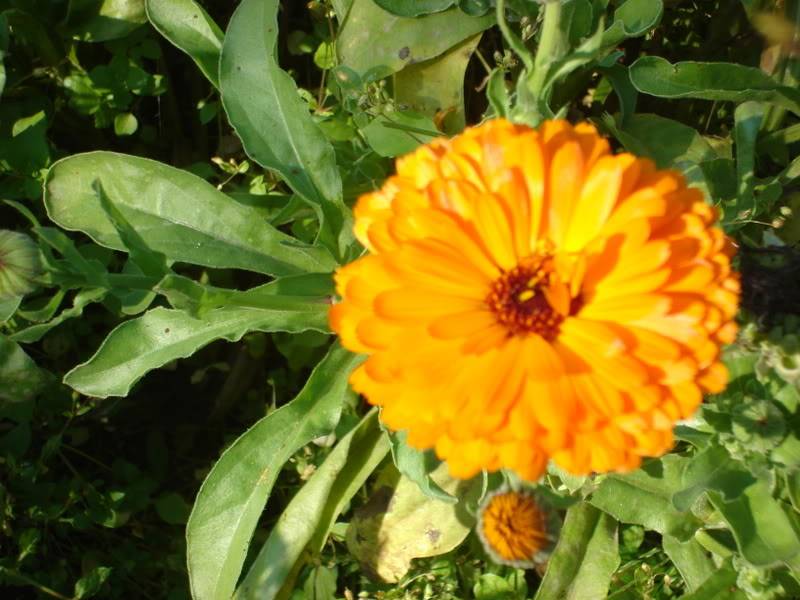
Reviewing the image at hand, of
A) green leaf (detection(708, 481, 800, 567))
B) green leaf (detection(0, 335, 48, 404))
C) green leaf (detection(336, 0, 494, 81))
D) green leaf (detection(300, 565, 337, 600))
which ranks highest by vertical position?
green leaf (detection(336, 0, 494, 81))

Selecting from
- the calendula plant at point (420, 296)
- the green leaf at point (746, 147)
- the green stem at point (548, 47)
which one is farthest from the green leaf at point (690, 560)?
the green stem at point (548, 47)

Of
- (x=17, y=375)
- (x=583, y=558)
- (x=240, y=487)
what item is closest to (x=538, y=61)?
(x=240, y=487)

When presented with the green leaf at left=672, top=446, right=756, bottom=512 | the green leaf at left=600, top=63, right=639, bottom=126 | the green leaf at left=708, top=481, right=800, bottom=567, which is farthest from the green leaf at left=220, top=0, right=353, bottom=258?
the green leaf at left=708, top=481, right=800, bottom=567

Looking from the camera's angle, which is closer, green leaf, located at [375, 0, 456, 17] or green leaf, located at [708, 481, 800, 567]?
green leaf, located at [708, 481, 800, 567]

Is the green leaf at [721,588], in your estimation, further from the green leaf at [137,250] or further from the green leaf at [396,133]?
the green leaf at [137,250]

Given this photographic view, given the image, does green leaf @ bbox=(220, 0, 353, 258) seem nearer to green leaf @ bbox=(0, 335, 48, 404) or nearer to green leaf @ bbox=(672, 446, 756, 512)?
green leaf @ bbox=(0, 335, 48, 404)

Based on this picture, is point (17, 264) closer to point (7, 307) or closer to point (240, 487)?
point (7, 307)

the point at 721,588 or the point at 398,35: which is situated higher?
the point at 398,35
